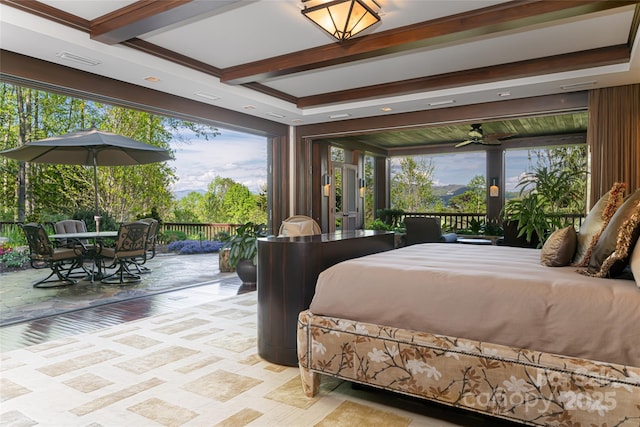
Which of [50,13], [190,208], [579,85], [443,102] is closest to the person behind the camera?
[50,13]

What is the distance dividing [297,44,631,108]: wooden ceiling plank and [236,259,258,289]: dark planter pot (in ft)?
8.19

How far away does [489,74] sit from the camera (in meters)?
4.79

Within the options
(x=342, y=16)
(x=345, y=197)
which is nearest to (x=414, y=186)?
(x=345, y=197)

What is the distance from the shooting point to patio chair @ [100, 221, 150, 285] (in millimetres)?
5754

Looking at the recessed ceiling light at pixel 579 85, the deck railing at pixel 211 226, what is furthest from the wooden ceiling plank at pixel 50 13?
the deck railing at pixel 211 226

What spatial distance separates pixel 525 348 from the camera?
1813 mm

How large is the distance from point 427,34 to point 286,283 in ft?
7.97

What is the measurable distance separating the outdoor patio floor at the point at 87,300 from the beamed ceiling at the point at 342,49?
224 cm

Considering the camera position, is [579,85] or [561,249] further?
[579,85]

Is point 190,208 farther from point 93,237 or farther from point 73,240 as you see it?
point 93,237

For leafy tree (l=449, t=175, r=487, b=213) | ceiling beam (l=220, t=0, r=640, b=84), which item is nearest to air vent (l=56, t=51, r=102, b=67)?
ceiling beam (l=220, t=0, r=640, b=84)

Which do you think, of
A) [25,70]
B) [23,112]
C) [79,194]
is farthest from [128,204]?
[25,70]

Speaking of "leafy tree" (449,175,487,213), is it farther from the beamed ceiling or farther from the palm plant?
the palm plant

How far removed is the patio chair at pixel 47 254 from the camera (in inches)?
204
